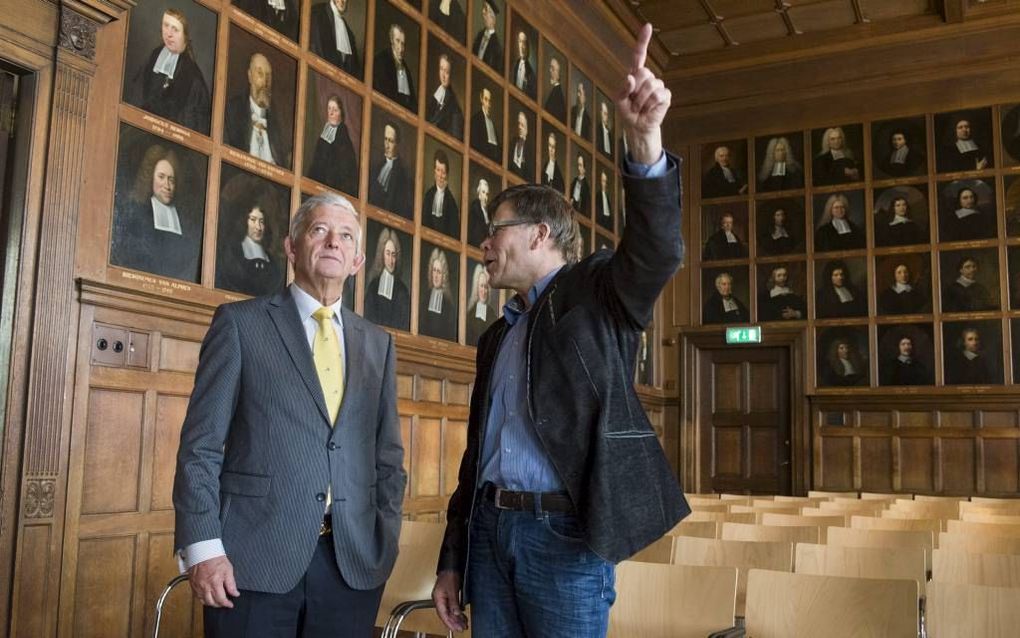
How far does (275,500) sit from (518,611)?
2.73ft

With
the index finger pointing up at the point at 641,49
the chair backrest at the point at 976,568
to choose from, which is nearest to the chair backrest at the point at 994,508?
the chair backrest at the point at 976,568

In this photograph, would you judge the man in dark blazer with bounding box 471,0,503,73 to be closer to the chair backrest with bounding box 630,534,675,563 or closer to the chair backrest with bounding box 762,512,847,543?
the chair backrest with bounding box 762,512,847,543

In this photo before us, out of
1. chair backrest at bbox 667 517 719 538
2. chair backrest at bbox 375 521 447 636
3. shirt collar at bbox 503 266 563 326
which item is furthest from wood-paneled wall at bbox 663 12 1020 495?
shirt collar at bbox 503 266 563 326

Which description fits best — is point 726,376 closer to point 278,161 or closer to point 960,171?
point 960,171

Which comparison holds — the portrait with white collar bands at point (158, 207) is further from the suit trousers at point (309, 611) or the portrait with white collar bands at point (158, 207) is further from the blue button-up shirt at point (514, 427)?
the blue button-up shirt at point (514, 427)

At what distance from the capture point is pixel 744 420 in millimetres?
16547

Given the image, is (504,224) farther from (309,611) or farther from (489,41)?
(489,41)

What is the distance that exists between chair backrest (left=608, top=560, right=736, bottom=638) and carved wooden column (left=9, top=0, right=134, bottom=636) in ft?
12.0

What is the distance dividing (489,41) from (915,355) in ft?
28.5

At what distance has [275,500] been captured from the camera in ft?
9.57

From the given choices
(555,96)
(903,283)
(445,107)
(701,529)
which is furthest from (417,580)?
(903,283)

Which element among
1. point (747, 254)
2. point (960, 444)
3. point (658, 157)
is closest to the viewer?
point (658, 157)

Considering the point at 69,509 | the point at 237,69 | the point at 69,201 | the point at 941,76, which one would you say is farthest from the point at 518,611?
the point at 941,76

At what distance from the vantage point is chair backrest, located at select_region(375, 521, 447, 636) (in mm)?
4867
